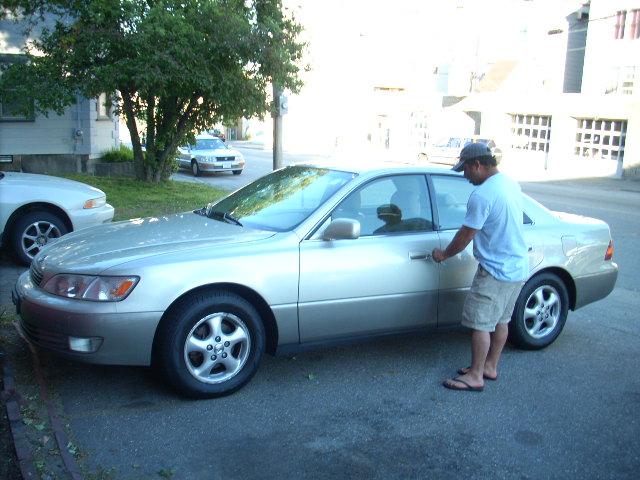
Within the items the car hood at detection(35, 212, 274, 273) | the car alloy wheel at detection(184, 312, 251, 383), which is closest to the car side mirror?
the car hood at detection(35, 212, 274, 273)

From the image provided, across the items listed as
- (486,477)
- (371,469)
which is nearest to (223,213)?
(371,469)

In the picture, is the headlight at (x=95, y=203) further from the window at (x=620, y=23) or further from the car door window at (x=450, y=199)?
the window at (x=620, y=23)

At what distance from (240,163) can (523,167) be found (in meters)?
18.2

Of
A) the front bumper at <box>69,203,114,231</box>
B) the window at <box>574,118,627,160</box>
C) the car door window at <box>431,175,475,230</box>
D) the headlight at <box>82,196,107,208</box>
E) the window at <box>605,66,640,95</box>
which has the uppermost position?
the window at <box>605,66,640,95</box>

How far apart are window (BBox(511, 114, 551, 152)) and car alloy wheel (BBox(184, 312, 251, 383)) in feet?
117

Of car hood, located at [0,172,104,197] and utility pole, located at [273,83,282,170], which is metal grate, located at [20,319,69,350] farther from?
utility pole, located at [273,83,282,170]

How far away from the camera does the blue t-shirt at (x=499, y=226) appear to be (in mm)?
4703

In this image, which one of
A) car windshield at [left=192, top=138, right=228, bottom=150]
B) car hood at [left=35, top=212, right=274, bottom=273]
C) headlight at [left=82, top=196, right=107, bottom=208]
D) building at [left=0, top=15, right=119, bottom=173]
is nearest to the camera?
car hood at [left=35, top=212, right=274, bottom=273]

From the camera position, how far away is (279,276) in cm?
459

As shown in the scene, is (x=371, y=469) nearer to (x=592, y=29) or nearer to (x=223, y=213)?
(x=223, y=213)

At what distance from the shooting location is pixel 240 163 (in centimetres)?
2636

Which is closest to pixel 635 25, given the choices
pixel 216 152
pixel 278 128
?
pixel 216 152

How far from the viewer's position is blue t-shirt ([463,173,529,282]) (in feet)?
15.4

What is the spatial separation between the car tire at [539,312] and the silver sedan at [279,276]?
0.01 meters
